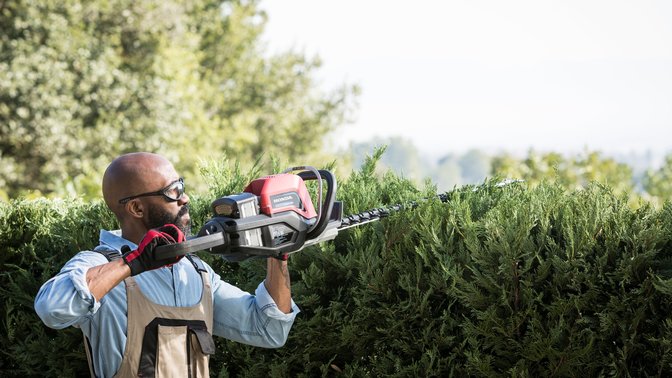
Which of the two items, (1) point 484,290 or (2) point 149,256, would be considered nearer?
(2) point 149,256

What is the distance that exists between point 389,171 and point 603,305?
1394 millimetres

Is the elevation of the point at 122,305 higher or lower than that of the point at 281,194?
lower

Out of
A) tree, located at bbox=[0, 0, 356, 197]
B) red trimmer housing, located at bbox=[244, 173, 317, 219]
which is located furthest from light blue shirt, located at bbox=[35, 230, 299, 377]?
tree, located at bbox=[0, 0, 356, 197]

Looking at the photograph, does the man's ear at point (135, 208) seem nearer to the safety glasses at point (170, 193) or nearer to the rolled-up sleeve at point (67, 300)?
the safety glasses at point (170, 193)

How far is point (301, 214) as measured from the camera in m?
2.64

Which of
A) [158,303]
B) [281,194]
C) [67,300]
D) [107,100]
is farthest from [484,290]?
[107,100]

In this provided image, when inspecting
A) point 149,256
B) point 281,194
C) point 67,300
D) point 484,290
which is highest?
point 281,194

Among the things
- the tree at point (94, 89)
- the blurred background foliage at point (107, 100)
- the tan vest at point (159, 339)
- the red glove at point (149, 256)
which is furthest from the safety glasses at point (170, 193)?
the tree at point (94, 89)

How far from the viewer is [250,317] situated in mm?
3002

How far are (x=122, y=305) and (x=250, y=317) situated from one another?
48 centimetres

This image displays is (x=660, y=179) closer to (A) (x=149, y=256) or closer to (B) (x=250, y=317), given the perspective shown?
(B) (x=250, y=317)

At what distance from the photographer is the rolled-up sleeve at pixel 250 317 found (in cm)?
293

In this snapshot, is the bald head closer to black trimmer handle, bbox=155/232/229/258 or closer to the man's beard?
the man's beard

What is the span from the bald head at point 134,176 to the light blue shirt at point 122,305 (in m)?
0.17
